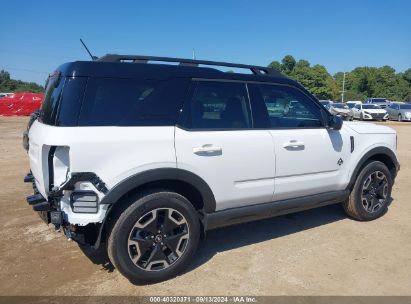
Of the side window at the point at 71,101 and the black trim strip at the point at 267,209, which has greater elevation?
the side window at the point at 71,101

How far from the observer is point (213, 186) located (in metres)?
3.61

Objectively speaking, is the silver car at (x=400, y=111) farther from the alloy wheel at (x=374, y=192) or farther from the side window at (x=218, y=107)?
the side window at (x=218, y=107)

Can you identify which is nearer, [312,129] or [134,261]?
[134,261]

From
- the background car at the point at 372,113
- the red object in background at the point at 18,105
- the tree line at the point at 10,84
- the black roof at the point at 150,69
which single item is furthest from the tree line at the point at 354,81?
the black roof at the point at 150,69

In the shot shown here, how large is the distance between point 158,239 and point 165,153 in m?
0.78

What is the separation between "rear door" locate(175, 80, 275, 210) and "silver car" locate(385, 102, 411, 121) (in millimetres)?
27972

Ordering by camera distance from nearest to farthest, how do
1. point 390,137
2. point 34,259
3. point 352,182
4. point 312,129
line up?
point 34,259 < point 312,129 < point 352,182 < point 390,137

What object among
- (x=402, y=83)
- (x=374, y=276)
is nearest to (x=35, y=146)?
(x=374, y=276)

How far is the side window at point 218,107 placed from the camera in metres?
3.60

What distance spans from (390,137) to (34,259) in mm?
4636

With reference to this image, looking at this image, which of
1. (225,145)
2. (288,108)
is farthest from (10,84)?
(225,145)

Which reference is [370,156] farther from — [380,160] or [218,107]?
[218,107]

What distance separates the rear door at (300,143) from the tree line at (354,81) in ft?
267

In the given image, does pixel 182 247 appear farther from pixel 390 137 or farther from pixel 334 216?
pixel 390 137
